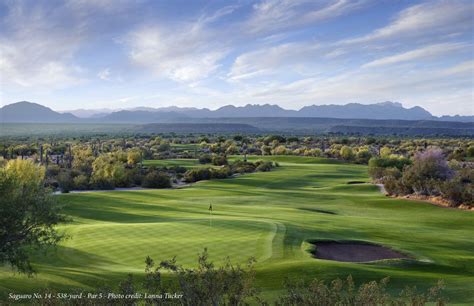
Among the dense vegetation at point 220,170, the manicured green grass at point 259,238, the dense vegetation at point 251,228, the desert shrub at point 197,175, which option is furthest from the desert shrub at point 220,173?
the manicured green grass at point 259,238

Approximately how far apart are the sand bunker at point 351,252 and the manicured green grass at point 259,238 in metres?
0.86

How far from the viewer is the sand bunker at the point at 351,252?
2397cm

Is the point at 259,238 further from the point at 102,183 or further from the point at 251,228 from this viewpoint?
the point at 102,183

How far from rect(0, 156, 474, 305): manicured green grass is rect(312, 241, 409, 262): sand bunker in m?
0.86

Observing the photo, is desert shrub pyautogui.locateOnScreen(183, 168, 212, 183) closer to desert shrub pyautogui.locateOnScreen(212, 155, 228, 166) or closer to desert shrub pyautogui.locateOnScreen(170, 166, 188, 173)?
desert shrub pyautogui.locateOnScreen(170, 166, 188, 173)

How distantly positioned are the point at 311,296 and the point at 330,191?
170 feet

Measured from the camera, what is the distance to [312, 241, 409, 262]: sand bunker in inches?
944

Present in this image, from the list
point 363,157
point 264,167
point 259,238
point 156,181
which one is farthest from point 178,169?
point 259,238

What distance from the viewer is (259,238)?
85.6 feet

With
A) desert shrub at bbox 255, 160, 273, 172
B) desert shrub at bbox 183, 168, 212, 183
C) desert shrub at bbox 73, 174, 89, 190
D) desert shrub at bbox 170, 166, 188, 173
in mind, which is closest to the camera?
desert shrub at bbox 73, 174, 89, 190

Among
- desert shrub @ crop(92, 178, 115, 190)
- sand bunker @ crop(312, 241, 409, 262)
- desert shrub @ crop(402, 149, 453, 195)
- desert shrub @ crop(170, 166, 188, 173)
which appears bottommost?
desert shrub @ crop(92, 178, 115, 190)

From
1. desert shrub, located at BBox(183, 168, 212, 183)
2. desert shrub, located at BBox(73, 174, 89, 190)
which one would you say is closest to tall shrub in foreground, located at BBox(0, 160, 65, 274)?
desert shrub, located at BBox(73, 174, 89, 190)

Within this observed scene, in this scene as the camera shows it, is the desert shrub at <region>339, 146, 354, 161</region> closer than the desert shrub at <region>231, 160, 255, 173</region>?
No

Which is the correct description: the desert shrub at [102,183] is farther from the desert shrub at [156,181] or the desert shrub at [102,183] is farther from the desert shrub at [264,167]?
the desert shrub at [264,167]
